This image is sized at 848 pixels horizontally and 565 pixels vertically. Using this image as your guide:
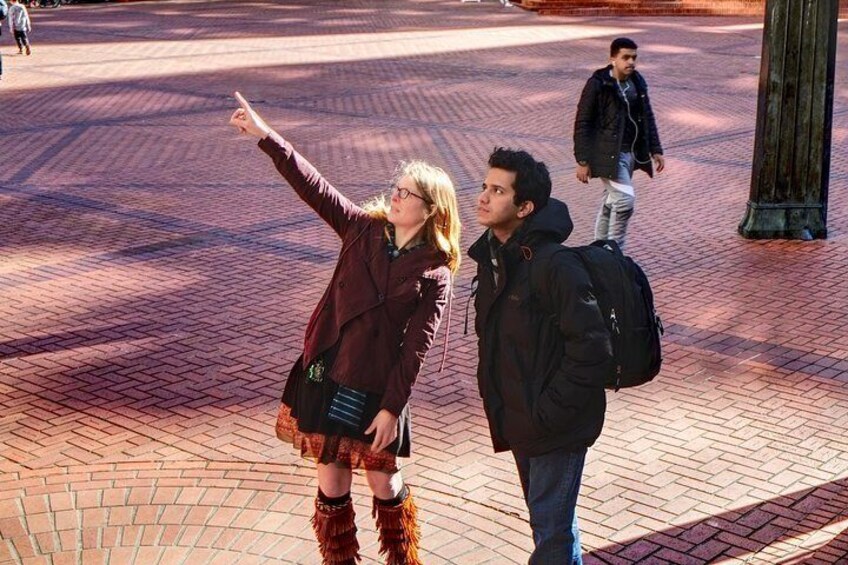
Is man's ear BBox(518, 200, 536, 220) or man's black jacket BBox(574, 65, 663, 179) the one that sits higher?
man's ear BBox(518, 200, 536, 220)

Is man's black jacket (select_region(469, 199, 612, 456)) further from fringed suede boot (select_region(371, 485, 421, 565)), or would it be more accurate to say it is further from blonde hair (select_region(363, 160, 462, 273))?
fringed suede boot (select_region(371, 485, 421, 565))

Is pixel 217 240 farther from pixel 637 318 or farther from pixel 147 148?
pixel 637 318

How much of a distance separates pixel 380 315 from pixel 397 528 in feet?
2.78

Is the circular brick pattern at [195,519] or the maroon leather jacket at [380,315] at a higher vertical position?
the maroon leather jacket at [380,315]

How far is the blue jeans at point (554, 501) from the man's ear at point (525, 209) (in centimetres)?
80

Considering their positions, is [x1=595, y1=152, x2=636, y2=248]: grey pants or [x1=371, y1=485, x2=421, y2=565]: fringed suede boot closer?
[x1=371, y1=485, x2=421, y2=565]: fringed suede boot

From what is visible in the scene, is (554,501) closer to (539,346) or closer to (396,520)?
(539,346)

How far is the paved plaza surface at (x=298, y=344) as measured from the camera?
527cm

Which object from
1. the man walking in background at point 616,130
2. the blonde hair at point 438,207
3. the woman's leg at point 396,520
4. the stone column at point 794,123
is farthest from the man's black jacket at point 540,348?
the stone column at point 794,123

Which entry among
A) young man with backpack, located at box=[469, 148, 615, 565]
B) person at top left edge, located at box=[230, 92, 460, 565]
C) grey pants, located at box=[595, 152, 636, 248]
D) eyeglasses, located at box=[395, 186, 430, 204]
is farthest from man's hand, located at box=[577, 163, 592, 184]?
young man with backpack, located at box=[469, 148, 615, 565]

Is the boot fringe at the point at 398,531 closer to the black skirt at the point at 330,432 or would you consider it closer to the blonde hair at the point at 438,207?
the black skirt at the point at 330,432

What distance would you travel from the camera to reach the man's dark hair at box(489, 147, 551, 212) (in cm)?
402

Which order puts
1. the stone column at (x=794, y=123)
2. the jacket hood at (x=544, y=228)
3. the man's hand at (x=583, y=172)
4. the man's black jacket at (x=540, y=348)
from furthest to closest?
the stone column at (x=794, y=123)
the man's hand at (x=583, y=172)
the jacket hood at (x=544, y=228)
the man's black jacket at (x=540, y=348)

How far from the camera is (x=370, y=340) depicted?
170 inches
